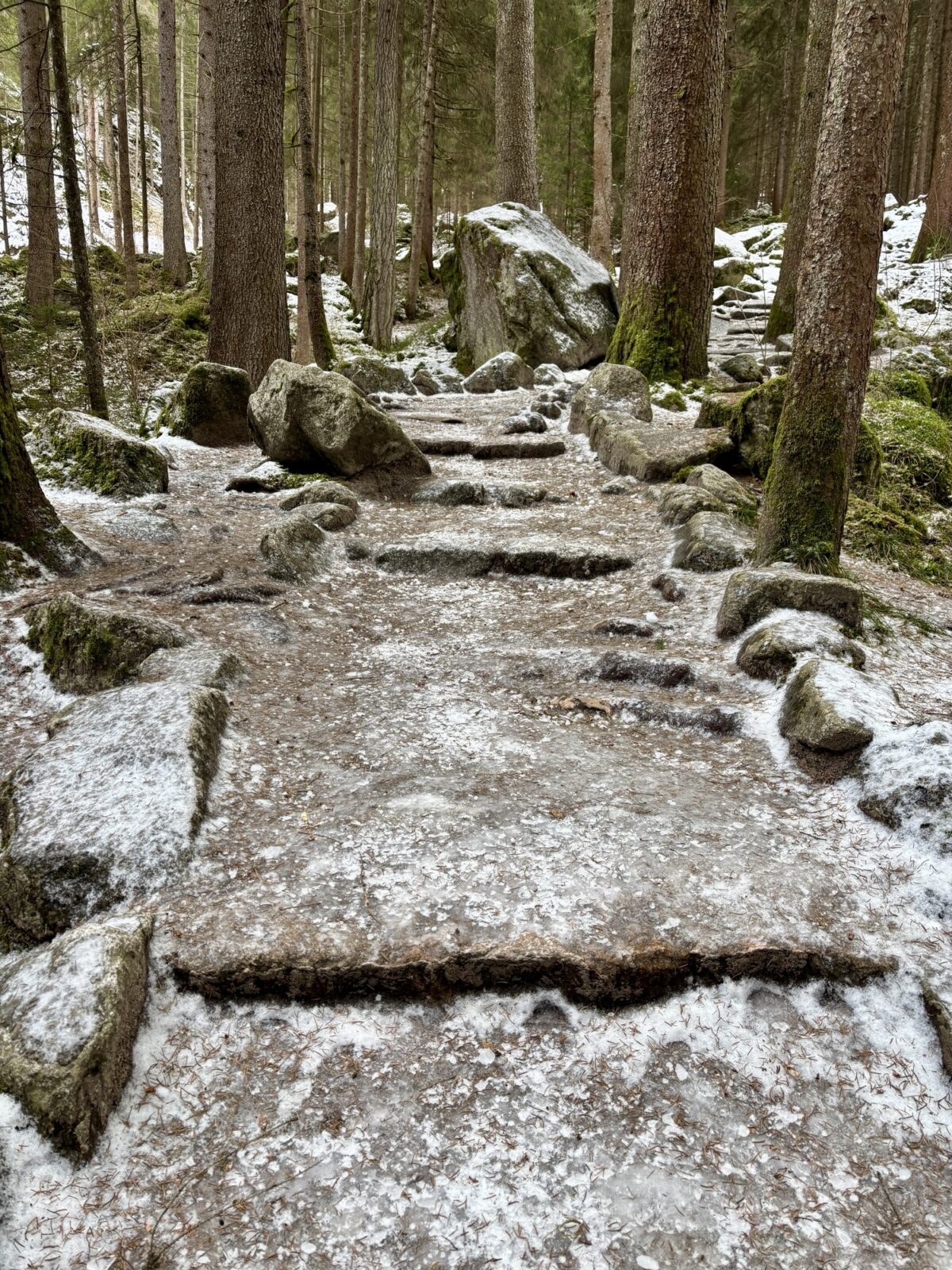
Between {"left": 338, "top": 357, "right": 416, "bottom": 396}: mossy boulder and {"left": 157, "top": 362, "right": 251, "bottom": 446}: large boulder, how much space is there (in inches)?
116

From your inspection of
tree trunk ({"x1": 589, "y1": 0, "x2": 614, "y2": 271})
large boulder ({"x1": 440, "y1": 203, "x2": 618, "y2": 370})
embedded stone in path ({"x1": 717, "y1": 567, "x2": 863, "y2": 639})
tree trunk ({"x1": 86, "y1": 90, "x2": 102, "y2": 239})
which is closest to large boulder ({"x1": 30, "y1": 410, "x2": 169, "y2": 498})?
embedded stone in path ({"x1": 717, "y1": 567, "x2": 863, "y2": 639})

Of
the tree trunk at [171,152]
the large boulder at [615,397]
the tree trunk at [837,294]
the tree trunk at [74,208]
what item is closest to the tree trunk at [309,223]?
the tree trunk at [74,208]

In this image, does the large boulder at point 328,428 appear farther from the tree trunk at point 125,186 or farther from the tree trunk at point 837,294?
the tree trunk at point 125,186

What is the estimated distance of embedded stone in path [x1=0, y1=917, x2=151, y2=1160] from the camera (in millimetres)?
1818

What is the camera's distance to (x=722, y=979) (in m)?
2.29

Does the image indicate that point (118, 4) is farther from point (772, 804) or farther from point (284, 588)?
point (772, 804)

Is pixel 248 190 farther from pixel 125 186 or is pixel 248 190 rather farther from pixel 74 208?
pixel 125 186

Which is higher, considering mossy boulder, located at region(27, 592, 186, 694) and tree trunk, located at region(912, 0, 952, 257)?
tree trunk, located at region(912, 0, 952, 257)

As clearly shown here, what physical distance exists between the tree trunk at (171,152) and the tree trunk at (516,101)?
275 inches

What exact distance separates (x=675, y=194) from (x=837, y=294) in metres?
5.64

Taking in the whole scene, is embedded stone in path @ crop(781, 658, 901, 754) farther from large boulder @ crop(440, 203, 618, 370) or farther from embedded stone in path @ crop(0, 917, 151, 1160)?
large boulder @ crop(440, 203, 618, 370)

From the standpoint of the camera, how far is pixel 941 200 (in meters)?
14.4

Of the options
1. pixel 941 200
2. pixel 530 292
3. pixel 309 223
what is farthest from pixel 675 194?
pixel 941 200

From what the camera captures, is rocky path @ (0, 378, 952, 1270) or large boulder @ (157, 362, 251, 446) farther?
large boulder @ (157, 362, 251, 446)
